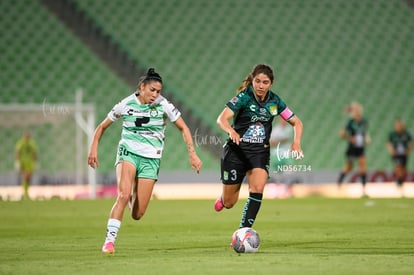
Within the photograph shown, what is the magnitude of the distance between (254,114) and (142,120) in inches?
50.4

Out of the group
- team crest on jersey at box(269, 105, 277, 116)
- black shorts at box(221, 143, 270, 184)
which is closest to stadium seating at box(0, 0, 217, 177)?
black shorts at box(221, 143, 270, 184)

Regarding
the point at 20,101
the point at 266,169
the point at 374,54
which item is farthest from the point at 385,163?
the point at 266,169

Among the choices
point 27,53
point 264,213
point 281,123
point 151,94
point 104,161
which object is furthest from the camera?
point 27,53

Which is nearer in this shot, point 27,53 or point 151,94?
point 151,94

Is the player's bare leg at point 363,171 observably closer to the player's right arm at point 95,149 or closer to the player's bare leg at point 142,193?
the player's bare leg at point 142,193

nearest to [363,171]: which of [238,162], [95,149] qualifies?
[238,162]

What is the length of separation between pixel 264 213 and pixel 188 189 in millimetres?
7543

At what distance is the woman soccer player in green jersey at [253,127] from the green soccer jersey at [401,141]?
47.9ft

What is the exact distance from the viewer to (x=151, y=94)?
903 centimetres

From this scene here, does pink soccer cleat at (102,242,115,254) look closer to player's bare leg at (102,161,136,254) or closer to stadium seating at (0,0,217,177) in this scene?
player's bare leg at (102,161,136,254)

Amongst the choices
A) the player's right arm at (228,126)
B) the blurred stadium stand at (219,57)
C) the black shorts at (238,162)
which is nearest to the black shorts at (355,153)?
the blurred stadium stand at (219,57)

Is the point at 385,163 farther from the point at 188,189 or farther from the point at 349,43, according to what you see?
the point at 188,189

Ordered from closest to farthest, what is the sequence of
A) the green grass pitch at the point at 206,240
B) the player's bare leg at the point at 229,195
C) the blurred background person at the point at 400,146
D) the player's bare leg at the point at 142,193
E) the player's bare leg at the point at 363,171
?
1. the green grass pitch at the point at 206,240
2. the player's bare leg at the point at 142,193
3. the player's bare leg at the point at 229,195
4. the player's bare leg at the point at 363,171
5. the blurred background person at the point at 400,146

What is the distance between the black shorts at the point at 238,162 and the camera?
960 cm
